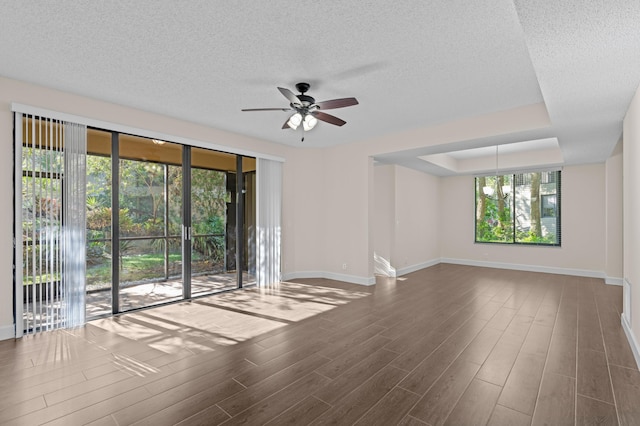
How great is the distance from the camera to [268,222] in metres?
5.93

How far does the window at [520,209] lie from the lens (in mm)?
7350

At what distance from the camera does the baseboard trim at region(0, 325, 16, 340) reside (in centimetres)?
327

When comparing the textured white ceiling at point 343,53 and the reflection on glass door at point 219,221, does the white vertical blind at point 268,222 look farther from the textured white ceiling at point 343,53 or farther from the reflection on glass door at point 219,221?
the textured white ceiling at point 343,53

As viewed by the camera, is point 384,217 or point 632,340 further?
point 384,217

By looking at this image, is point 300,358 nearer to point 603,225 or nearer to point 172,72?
point 172,72

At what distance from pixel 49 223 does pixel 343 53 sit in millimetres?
3648

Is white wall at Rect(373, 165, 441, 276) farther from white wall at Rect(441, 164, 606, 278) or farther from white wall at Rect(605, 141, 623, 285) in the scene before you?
white wall at Rect(605, 141, 623, 285)

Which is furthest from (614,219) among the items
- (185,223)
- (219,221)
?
(185,223)

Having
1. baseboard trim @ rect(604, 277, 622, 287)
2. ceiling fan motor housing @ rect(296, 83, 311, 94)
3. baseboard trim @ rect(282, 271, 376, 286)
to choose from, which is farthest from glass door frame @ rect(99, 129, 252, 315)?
baseboard trim @ rect(604, 277, 622, 287)

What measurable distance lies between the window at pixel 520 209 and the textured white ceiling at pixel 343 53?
143 inches

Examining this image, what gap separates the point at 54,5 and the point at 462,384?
3.99 m

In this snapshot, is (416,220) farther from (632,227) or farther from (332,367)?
(332,367)

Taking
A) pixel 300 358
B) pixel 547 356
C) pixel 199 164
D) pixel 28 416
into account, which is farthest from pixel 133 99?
pixel 547 356

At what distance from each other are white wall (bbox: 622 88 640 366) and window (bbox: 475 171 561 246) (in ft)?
11.2
